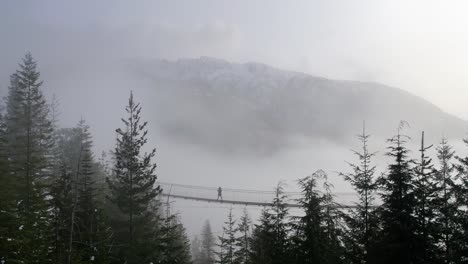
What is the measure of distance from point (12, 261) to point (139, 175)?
1151 cm

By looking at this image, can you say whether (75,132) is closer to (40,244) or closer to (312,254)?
(40,244)

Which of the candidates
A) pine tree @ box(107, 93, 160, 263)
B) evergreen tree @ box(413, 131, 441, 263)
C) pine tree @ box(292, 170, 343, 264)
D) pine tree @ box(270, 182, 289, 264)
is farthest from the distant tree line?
evergreen tree @ box(413, 131, 441, 263)

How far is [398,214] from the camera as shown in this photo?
1917 cm

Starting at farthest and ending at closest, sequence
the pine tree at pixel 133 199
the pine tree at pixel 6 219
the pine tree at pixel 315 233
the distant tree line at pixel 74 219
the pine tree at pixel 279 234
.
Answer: the pine tree at pixel 133 199 < the pine tree at pixel 279 234 < the pine tree at pixel 315 233 < the distant tree line at pixel 74 219 < the pine tree at pixel 6 219

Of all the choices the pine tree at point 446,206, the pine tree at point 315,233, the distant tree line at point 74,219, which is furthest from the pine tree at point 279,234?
the pine tree at point 446,206

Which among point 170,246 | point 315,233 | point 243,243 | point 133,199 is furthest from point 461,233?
point 243,243

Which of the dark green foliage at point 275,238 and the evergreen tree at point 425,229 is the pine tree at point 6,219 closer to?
the dark green foliage at point 275,238

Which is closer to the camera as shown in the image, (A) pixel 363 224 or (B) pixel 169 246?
(A) pixel 363 224

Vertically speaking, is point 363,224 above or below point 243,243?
above

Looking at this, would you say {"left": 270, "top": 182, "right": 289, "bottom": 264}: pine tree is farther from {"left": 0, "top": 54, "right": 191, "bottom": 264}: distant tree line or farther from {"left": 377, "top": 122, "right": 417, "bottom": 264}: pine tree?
{"left": 0, "top": 54, "right": 191, "bottom": 264}: distant tree line

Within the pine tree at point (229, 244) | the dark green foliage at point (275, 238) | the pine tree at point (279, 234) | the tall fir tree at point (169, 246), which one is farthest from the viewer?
the pine tree at point (229, 244)

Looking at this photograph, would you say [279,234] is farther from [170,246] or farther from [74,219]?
[74,219]

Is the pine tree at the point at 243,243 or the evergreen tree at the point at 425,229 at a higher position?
the evergreen tree at the point at 425,229

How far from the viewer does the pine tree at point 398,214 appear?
18.9m
